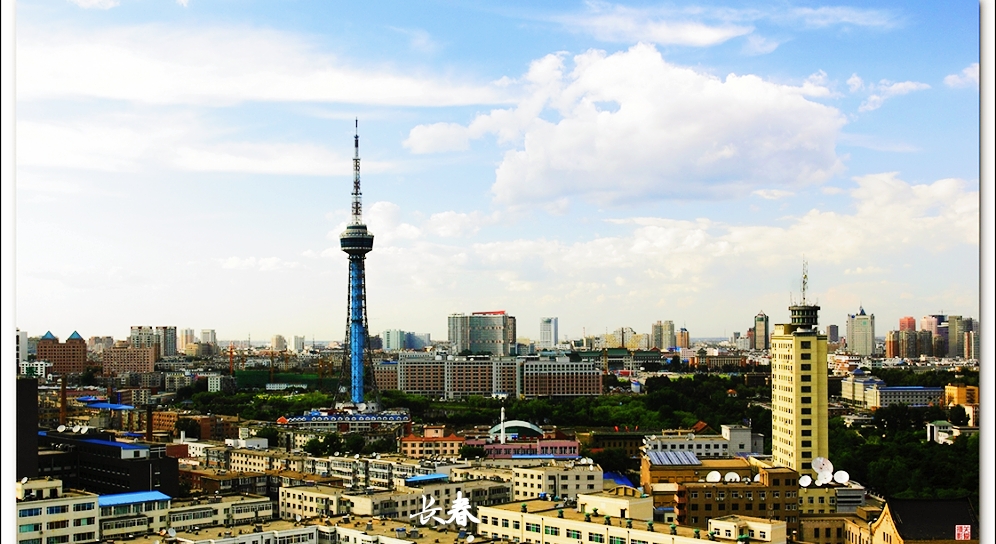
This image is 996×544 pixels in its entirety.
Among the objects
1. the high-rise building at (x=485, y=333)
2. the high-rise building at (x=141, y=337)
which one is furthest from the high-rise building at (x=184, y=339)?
the high-rise building at (x=485, y=333)

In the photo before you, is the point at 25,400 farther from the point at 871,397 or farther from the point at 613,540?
the point at 871,397

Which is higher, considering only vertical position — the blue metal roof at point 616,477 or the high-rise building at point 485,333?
the high-rise building at point 485,333

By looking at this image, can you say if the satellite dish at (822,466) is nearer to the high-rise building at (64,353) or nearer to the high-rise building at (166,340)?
the high-rise building at (64,353)

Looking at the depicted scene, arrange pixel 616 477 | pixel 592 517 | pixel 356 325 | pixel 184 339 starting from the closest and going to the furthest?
pixel 592 517 < pixel 616 477 < pixel 356 325 < pixel 184 339

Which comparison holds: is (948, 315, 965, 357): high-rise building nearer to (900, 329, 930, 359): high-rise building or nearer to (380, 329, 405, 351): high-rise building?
(900, 329, 930, 359): high-rise building

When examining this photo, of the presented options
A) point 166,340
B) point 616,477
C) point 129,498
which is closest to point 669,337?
point 166,340

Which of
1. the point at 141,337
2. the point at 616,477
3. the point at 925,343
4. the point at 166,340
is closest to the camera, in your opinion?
the point at 616,477

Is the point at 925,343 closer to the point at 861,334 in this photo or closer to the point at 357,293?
the point at 861,334

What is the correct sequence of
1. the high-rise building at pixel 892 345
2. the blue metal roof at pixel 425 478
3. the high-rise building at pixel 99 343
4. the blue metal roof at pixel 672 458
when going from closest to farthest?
the blue metal roof at pixel 425 478 < the blue metal roof at pixel 672 458 < the high-rise building at pixel 892 345 < the high-rise building at pixel 99 343
